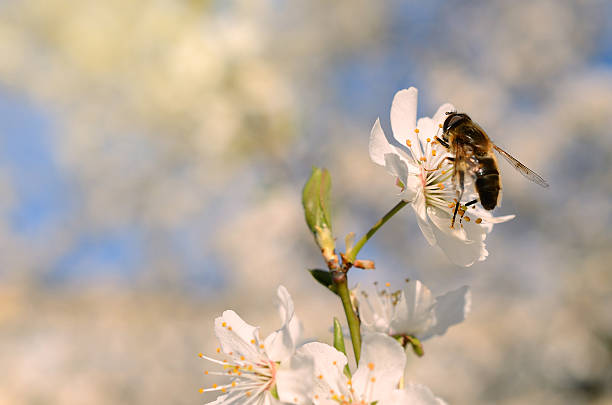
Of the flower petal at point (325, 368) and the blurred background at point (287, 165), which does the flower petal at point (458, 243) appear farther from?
the blurred background at point (287, 165)

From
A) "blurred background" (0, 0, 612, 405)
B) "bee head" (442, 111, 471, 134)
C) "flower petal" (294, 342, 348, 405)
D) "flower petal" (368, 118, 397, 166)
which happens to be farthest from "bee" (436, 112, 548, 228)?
"blurred background" (0, 0, 612, 405)

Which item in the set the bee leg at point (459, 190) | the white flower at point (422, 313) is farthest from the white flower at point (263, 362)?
the bee leg at point (459, 190)

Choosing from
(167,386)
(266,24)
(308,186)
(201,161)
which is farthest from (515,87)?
(308,186)

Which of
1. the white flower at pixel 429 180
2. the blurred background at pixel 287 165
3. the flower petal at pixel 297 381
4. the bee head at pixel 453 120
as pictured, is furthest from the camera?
the blurred background at pixel 287 165

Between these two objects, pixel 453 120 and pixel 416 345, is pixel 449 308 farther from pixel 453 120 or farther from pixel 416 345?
pixel 453 120

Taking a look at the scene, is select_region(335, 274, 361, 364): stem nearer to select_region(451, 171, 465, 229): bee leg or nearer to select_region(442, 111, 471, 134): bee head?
select_region(451, 171, 465, 229): bee leg

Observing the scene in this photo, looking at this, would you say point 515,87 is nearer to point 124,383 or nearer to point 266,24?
point 266,24

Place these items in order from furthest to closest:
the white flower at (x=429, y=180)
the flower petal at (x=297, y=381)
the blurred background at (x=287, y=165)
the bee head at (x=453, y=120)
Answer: the blurred background at (x=287, y=165)
the bee head at (x=453, y=120)
the white flower at (x=429, y=180)
the flower petal at (x=297, y=381)
